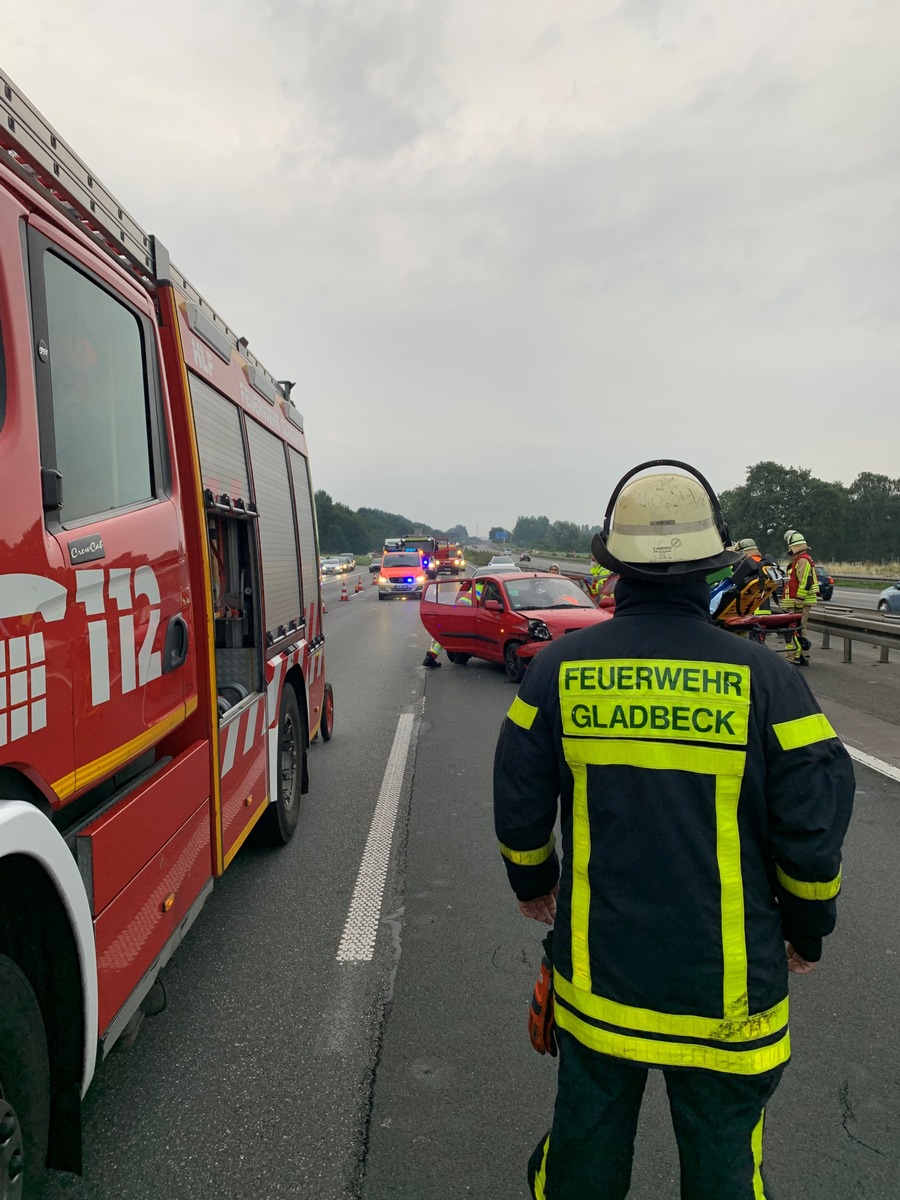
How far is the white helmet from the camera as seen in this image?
1782mm

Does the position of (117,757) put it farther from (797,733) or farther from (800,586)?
(800,586)

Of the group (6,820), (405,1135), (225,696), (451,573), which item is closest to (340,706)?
(225,696)

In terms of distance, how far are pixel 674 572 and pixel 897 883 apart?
3.57m

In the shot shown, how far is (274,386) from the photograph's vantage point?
584cm

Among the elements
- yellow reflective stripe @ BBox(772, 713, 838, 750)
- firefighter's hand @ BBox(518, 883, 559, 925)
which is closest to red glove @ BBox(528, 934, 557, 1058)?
firefighter's hand @ BBox(518, 883, 559, 925)

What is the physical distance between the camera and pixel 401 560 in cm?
3409

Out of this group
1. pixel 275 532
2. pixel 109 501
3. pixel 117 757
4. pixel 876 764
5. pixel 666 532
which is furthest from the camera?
pixel 876 764

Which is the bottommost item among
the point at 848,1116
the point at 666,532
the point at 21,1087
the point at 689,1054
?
the point at 848,1116

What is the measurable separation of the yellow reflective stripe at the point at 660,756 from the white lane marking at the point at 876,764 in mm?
5368

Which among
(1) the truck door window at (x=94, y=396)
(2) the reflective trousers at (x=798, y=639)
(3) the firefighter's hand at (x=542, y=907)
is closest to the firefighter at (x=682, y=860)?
(3) the firefighter's hand at (x=542, y=907)

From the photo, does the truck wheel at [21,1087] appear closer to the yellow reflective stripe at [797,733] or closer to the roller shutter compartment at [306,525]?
the yellow reflective stripe at [797,733]

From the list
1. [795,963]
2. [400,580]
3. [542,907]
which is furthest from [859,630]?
[400,580]

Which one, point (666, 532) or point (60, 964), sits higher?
point (666, 532)

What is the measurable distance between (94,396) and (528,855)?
1900 millimetres
